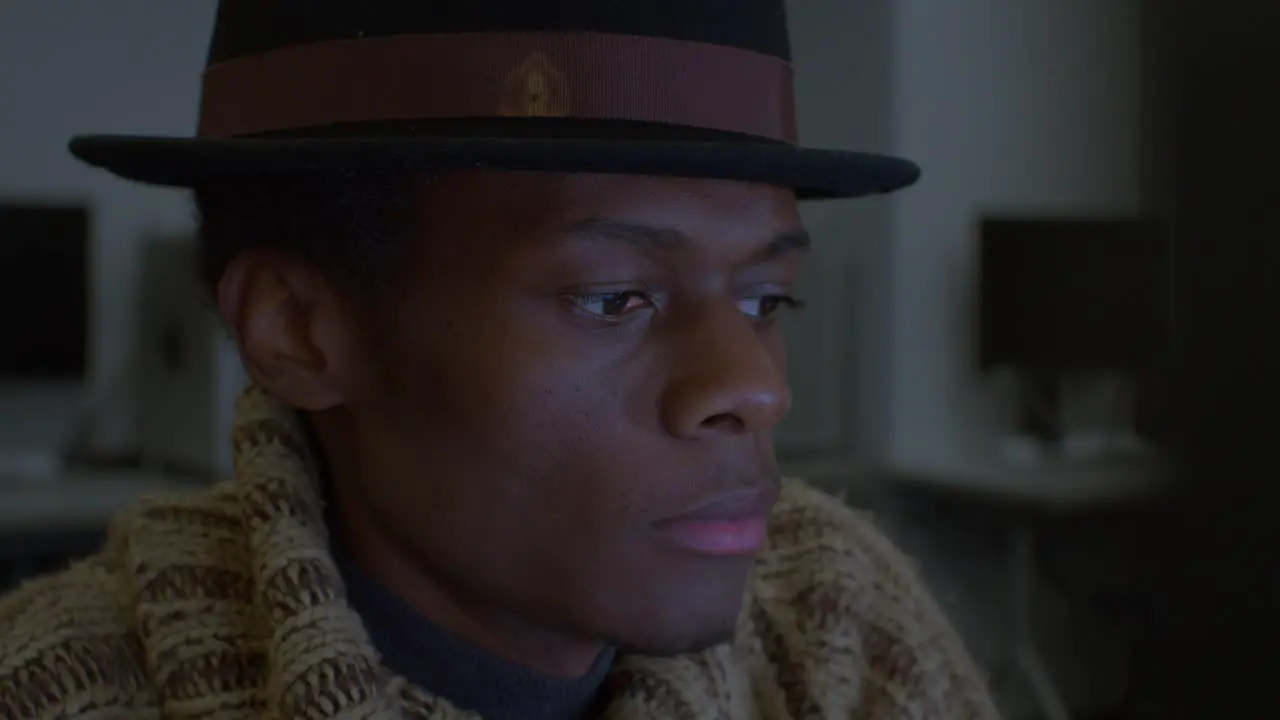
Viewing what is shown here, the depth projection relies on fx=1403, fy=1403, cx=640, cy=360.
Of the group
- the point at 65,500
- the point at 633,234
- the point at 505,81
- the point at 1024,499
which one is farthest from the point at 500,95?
the point at 1024,499

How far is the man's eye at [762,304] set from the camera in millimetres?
904

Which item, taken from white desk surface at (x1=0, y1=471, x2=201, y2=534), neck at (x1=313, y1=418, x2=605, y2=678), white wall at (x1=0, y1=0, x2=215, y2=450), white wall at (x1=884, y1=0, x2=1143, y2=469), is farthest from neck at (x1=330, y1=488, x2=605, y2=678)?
white wall at (x1=884, y1=0, x2=1143, y2=469)

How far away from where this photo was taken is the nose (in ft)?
2.72

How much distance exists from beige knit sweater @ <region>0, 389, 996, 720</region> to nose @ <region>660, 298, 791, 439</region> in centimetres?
23

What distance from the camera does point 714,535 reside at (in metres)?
0.85

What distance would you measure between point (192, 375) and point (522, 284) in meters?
2.37

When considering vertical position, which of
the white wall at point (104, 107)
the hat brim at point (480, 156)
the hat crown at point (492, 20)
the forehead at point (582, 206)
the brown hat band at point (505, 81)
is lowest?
the forehead at point (582, 206)

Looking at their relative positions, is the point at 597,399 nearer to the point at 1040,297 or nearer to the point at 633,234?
the point at 633,234

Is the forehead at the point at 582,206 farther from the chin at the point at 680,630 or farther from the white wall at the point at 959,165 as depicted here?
the white wall at the point at 959,165

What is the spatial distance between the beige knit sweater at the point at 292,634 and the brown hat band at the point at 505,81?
0.78ft

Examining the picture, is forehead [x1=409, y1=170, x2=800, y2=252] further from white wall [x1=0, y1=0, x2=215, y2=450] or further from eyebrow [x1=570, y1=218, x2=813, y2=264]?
white wall [x1=0, y1=0, x2=215, y2=450]

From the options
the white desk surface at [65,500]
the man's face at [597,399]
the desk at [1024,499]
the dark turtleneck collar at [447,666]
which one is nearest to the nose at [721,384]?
the man's face at [597,399]

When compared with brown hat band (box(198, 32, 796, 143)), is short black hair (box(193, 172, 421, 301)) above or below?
below

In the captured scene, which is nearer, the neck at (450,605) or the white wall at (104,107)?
the neck at (450,605)
